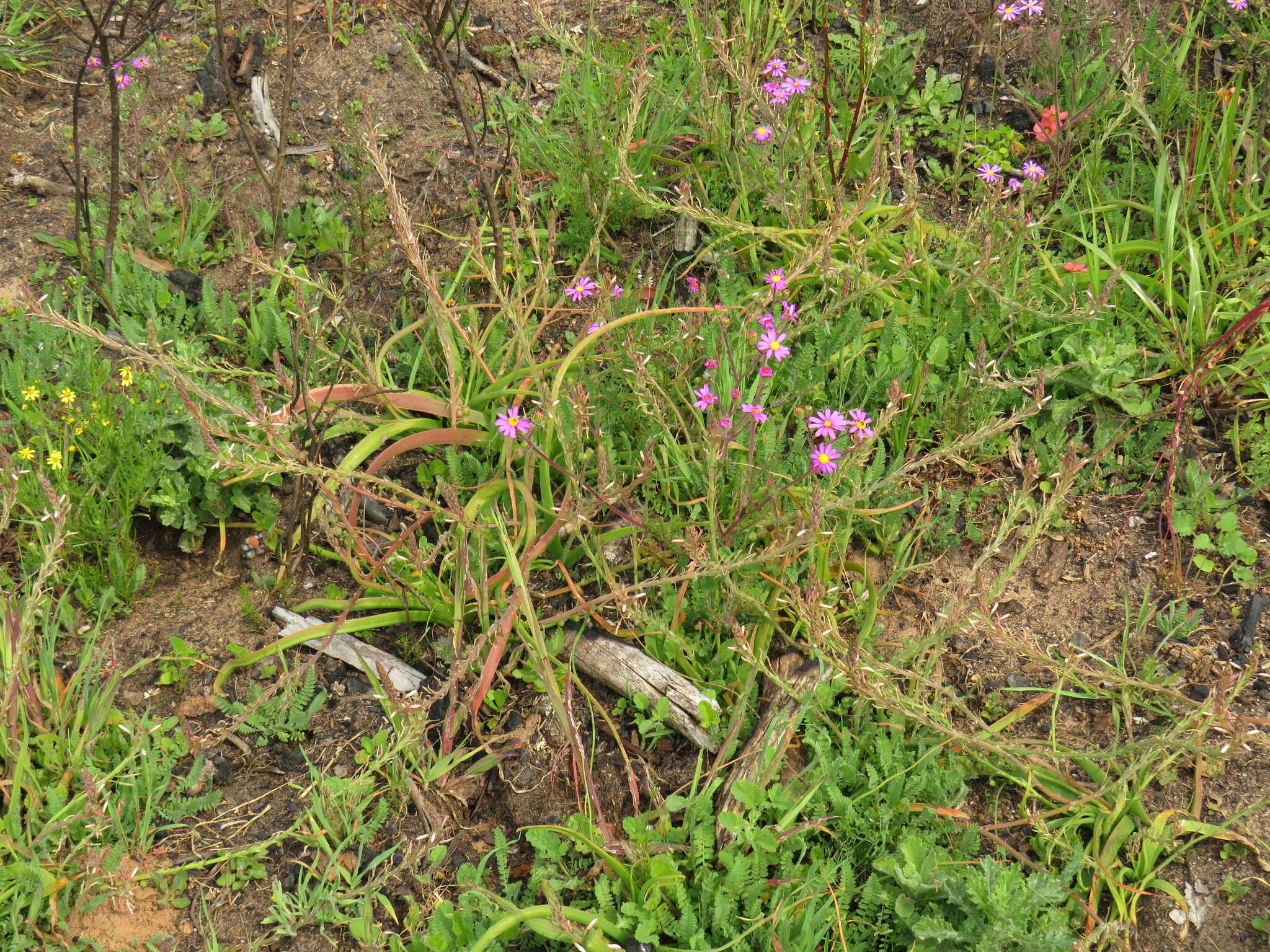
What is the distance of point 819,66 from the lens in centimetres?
379

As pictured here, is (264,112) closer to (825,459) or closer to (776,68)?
(776,68)

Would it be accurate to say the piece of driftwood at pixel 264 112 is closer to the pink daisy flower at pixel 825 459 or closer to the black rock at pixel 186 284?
the black rock at pixel 186 284

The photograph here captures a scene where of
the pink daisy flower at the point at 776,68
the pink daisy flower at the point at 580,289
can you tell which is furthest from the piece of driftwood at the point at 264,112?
the pink daisy flower at the point at 776,68

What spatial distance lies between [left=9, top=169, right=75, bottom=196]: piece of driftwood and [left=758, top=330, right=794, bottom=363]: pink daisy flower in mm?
2531

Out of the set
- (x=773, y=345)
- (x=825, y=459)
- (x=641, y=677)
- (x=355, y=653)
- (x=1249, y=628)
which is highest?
(x=773, y=345)

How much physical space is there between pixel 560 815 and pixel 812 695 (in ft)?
2.09

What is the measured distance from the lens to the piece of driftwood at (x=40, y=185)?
3539mm

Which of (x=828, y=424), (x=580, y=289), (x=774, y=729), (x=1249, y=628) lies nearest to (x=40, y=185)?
(x=580, y=289)

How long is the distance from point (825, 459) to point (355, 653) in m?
1.28

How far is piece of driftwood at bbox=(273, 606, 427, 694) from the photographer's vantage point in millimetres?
2504

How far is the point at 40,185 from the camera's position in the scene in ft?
11.6

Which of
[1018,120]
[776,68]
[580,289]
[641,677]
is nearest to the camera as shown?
[641,677]

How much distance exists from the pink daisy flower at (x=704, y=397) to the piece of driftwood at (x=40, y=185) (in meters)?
2.42

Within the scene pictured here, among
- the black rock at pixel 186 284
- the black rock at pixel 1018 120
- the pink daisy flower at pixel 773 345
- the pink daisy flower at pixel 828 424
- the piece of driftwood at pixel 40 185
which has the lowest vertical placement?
the black rock at pixel 186 284
